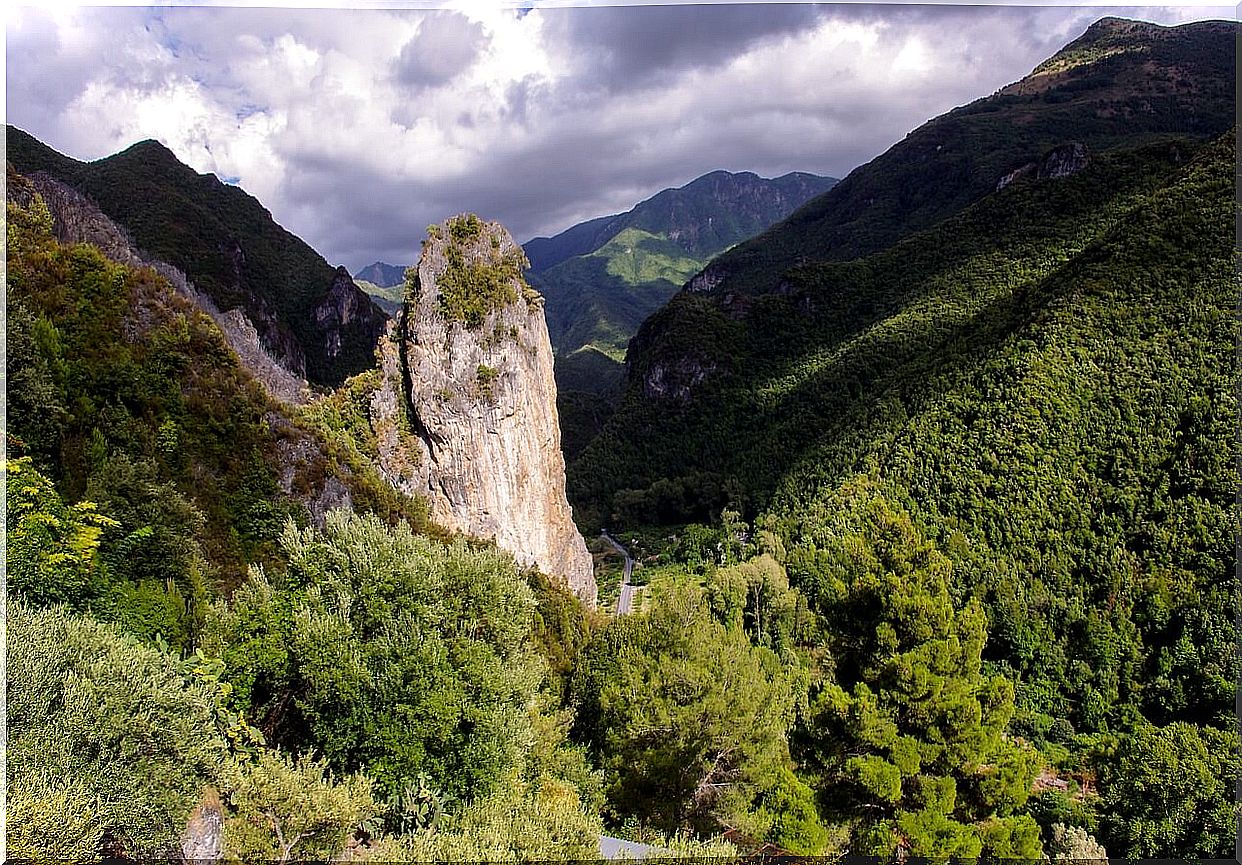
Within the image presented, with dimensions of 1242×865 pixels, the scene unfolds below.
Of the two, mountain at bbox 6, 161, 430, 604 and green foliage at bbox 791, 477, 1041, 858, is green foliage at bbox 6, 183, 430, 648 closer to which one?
mountain at bbox 6, 161, 430, 604

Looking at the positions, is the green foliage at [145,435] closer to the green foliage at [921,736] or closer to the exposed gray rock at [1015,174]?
the green foliage at [921,736]

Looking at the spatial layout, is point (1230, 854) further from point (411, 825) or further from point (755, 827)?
point (411, 825)

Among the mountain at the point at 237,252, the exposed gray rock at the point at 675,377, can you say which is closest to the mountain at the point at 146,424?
the mountain at the point at 237,252

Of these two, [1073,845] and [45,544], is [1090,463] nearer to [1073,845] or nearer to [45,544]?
[1073,845]

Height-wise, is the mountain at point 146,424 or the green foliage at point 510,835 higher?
the mountain at point 146,424

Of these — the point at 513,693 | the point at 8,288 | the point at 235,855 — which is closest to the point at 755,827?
the point at 513,693

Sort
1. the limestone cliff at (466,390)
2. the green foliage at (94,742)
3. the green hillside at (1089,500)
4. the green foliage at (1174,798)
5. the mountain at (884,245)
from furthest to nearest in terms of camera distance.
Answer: the mountain at (884,245), the limestone cliff at (466,390), the green hillside at (1089,500), the green foliage at (1174,798), the green foliage at (94,742)

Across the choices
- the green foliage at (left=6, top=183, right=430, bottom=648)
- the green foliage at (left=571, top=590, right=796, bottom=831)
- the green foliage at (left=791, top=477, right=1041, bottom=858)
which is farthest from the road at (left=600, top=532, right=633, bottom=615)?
the green foliage at (left=791, top=477, right=1041, bottom=858)
